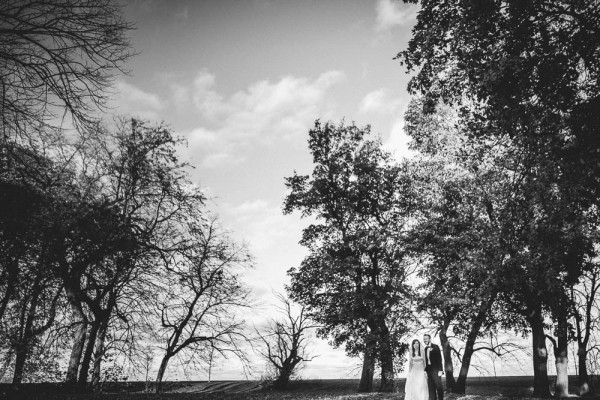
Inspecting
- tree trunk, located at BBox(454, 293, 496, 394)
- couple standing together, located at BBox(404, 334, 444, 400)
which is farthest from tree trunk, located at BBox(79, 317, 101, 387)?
tree trunk, located at BBox(454, 293, 496, 394)

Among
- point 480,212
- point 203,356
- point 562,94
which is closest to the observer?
point 562,94

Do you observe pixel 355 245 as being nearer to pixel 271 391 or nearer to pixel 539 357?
pixel 539 357

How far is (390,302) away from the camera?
1752 cm

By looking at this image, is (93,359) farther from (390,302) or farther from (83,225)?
(390,302)

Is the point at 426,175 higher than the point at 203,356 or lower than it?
higher

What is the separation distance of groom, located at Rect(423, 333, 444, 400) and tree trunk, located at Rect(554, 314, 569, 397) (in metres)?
8.58

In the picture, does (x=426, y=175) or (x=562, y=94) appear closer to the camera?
(x=562, y=94)

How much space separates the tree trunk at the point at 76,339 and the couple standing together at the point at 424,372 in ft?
47.0

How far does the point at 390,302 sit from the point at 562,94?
13.0 meters

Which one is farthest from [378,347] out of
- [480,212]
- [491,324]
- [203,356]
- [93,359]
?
[93,359]

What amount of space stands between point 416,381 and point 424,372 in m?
0.36

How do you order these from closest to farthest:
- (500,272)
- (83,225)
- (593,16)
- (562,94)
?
(593,16) → (562,94) → (83,225) → (500,272)

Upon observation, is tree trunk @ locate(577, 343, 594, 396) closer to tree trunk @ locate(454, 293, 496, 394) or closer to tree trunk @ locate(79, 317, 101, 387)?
tree trunk @ locate(454, 293, 496, 394)

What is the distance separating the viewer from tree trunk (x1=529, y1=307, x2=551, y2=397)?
1576 cm
